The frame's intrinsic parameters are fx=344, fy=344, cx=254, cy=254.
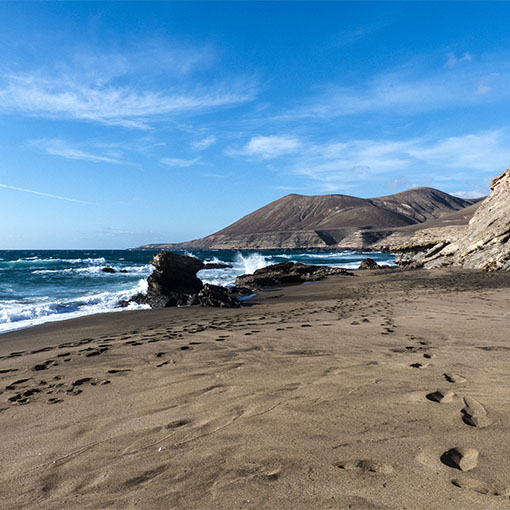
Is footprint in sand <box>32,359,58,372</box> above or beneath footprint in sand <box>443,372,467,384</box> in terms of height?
beneath

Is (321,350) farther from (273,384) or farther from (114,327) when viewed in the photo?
(114,327)

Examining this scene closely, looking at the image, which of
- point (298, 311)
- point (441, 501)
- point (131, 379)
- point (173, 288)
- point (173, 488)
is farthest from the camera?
point (173, 288)

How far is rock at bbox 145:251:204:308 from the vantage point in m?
14.0

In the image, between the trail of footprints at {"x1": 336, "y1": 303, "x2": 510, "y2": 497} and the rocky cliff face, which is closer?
the trail of footprints at {"x1": 336, "y1": 303, "x2": 510, "y2": 497}

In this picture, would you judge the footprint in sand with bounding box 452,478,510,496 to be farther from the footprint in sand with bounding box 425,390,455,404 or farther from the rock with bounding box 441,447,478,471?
Result: the footprint in sand with bounding box 425,390,455,404

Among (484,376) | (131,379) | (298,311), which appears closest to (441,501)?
(484,376)

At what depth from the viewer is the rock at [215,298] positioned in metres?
11.8

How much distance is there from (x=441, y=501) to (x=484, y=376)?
2297 millimetres

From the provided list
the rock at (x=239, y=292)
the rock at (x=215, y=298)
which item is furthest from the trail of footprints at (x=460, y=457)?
the rock at (x=239, y=292)

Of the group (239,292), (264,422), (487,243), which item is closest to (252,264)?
(487,243)

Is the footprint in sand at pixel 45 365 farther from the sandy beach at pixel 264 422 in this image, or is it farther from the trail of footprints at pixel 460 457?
the trail of footprints at pixel 460 457

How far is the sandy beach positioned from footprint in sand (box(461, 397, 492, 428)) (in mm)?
15

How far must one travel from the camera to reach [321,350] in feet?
16.4

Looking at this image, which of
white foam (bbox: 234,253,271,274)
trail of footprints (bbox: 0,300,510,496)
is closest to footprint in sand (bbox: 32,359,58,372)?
trail of footprints (bbox: 0,300,510,496)
